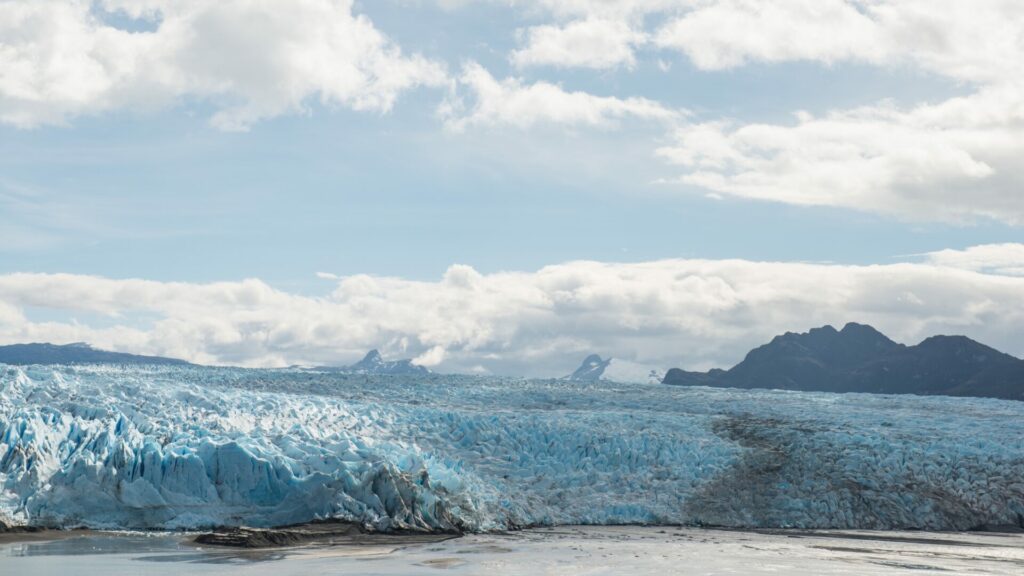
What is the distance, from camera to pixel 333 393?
40188 mm

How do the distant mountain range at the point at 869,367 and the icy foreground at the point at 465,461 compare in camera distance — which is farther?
the distant mountain range at the point at 869,367

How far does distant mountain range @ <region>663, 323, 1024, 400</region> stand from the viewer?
406 ft

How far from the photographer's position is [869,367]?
144 meters

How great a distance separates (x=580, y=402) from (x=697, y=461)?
404 inches

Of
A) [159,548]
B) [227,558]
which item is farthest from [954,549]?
[159,548]

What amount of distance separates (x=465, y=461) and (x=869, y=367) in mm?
126250

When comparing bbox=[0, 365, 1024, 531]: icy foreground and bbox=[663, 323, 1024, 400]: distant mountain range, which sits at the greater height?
bbox=[663, 323, 1024, 400]: distant mountain range

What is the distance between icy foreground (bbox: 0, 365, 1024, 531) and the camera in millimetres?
25359

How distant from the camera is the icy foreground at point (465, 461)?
83.2 ft

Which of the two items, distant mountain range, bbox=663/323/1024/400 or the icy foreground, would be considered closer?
the icy foreground

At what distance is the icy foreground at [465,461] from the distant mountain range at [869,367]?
93.0 m

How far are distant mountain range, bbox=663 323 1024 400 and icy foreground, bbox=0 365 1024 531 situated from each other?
93.0 meters

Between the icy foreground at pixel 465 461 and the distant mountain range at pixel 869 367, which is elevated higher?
the distant mountain range at pixel 869 367

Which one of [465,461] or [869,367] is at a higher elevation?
[869,367]
